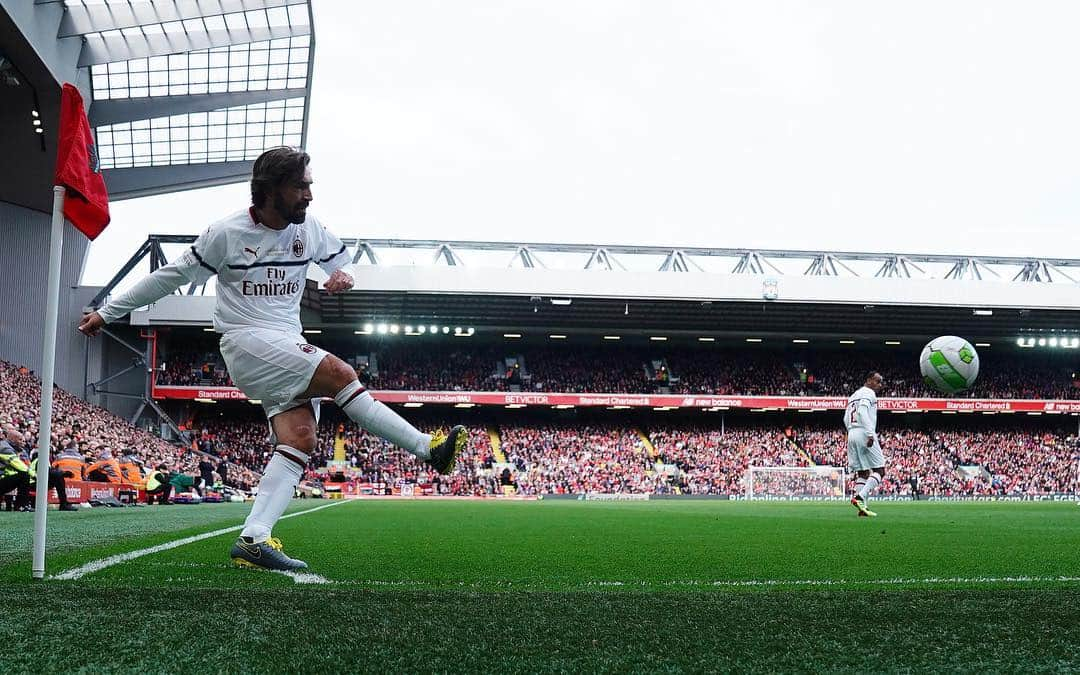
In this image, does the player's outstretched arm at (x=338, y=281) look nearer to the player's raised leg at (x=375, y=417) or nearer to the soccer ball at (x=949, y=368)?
the player's raised leg at (x=375, y=417)

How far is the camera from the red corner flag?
4.43 m

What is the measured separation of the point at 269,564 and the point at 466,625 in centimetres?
220

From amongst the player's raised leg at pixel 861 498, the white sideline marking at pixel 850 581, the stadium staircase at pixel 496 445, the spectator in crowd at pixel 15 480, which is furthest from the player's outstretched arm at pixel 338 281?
the stadium staircase at pixel 496 445

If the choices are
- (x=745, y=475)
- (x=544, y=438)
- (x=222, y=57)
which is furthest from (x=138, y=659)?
(x=544, y=438)

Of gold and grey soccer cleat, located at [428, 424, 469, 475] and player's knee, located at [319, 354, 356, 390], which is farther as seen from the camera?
player's knee, located at [319, 354, 356, 390]

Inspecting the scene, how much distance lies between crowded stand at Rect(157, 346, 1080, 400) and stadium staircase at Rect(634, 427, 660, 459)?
81.7 inches

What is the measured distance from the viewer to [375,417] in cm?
467

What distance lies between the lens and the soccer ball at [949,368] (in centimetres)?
1497

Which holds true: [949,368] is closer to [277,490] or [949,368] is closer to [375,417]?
[375,417]

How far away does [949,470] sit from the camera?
42562 millimetres

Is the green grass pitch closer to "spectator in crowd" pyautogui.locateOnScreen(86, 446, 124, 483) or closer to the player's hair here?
the player's hair

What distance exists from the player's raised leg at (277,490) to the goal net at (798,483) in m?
31.3

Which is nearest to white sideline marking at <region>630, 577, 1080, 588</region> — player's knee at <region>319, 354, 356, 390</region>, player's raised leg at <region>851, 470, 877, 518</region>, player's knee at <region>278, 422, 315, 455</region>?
player's knee at <region>319, 354, 356, 390</region>

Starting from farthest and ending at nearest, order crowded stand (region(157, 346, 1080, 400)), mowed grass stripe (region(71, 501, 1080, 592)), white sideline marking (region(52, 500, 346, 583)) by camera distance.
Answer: crowded stand (region(157, 346, 1080, 400)) < mowed grass stripe (region(71, 501, 1080, 592)) < white sideline marking (region(52, 500, 346, 583))
